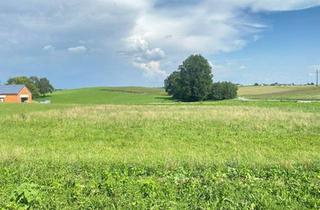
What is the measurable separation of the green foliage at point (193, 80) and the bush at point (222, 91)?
2349 millimetres

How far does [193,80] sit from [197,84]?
1461 mm

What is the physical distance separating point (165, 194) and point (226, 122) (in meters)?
17.4

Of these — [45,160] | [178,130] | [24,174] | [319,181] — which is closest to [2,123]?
[178,130]

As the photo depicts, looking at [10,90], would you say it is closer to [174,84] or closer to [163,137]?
[174,84]

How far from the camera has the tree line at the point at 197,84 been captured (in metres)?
92.6

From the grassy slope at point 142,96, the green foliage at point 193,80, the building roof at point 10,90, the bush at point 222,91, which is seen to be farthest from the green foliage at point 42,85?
the bush at point 222,91

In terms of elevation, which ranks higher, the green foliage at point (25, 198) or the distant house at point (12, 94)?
the distant house at point (12, 94)

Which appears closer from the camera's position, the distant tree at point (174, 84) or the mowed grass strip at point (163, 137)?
the mowed grass strip at point (163, 137)

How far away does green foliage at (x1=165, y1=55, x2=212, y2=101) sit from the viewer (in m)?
92.6

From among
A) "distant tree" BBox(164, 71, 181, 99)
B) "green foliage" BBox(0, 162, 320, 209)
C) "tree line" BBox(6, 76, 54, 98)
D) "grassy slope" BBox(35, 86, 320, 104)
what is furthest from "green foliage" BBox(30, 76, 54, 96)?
"green foliage" BBox(0, 162, 320, 209)

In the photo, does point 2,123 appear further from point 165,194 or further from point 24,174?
point 165,194

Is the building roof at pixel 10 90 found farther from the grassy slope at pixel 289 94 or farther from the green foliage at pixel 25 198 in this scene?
the green foliage at pixel 25 198

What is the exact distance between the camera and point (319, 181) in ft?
22.7

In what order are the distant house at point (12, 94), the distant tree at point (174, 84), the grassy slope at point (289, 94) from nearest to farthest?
the grassy slope at point (289, 94)
the distant house at point (12, 94)
the distant tree at point (174, 84)
